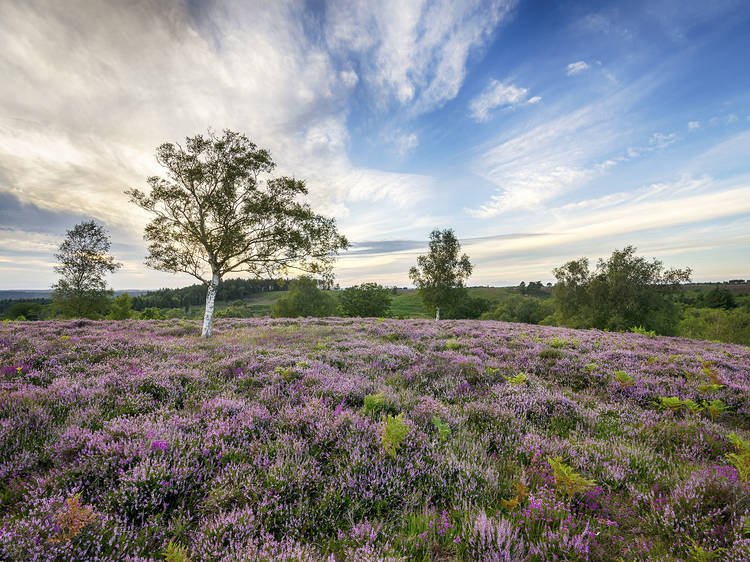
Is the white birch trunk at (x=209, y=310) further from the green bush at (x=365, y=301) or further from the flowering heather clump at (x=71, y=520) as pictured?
the green bush at (x=365, y=301)

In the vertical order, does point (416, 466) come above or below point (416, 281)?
below

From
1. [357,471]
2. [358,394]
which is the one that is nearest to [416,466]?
[357,471]

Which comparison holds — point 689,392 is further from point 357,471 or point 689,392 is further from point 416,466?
point 357,471

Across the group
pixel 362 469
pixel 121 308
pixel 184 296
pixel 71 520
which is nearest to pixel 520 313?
pixel 362 469

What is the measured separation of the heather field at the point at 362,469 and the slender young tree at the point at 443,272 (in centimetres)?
3481

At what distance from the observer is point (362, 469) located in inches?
142

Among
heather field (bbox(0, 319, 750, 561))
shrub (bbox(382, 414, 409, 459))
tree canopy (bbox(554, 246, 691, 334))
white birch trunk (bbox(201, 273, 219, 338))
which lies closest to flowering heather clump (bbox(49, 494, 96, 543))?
heather field (bbox(0, 319, 750, 561))

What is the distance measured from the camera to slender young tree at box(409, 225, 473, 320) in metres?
41.7

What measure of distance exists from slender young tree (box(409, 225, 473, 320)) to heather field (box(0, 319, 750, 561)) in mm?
34808

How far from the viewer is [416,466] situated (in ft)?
12.2

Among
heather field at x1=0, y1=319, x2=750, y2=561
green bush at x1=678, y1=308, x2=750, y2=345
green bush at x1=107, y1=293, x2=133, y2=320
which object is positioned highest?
green bush at x1=107, y1=293, x2=133, y2=320

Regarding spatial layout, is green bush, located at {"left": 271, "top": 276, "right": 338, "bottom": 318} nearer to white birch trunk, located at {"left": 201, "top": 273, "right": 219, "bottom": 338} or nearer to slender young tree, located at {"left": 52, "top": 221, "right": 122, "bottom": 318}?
slender young tree, located at {"left": 52, "top": 221, "right": 122, "bottom": 318}

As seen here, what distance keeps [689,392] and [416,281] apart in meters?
36.1

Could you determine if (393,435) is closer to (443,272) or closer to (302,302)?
(443,272)
